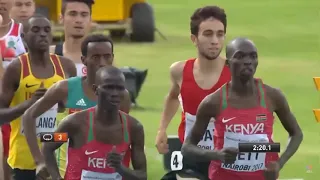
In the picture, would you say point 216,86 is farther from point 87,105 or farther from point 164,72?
point 164,72

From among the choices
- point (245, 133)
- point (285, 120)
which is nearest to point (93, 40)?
point (245, 133)

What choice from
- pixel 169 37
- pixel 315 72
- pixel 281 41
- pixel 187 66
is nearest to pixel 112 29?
pixel 169 37

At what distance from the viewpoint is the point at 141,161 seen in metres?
7.75

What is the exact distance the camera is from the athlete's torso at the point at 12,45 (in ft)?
35.1

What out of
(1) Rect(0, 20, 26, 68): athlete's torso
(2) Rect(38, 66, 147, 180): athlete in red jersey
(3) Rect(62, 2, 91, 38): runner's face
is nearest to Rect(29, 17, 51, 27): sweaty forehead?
(3) Rect(62, 2, 91, 38): runner's face

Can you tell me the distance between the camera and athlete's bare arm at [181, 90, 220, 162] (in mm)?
7883

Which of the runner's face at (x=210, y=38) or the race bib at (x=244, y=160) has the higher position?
the runner's face at (x=210, y=38)

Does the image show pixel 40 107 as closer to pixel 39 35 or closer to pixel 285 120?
pixel 39 35

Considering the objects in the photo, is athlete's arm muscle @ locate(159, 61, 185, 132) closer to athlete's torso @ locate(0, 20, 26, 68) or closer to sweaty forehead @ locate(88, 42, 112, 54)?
sweaty forehead @ locate(88, 42, 112, 54)

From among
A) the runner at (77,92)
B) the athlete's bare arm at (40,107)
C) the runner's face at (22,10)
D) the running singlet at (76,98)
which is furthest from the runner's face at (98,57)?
the runner's face at (22,10)

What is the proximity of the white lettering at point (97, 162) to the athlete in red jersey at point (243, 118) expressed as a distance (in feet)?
1.95

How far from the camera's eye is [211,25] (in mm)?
9156

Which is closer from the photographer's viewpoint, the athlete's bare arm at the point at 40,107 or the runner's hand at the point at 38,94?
the athlete's bare arm at the point at 40,107

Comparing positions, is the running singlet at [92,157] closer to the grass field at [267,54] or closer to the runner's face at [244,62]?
the runner's face at [244,62]
